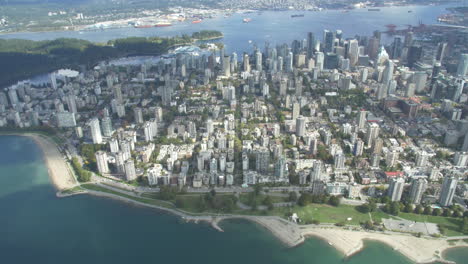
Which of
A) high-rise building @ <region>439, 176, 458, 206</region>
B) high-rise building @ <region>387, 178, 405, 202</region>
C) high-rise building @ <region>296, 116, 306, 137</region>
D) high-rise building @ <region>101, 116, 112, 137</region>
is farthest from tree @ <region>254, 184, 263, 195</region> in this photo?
high-rise building @ <region>101, 116, 112, 137</region>

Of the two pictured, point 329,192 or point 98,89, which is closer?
point 329,192

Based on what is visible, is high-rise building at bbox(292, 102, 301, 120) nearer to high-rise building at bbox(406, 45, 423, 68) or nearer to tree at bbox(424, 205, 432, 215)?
tree at bbox(424, 205, 432, 215)

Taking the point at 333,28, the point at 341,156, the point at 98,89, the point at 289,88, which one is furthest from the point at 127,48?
the point at 341,156

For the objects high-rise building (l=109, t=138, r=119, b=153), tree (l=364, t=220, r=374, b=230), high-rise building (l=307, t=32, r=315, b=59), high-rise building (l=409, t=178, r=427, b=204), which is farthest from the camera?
high-rise building (l=307, t=32, r=315, b=59)

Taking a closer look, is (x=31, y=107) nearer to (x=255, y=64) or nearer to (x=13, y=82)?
(x=13, y=82)

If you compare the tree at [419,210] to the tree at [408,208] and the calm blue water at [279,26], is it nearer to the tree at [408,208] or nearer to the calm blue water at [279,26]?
the tree at [408,208]

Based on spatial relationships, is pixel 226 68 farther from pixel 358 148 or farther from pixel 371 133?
pixel 358 148
